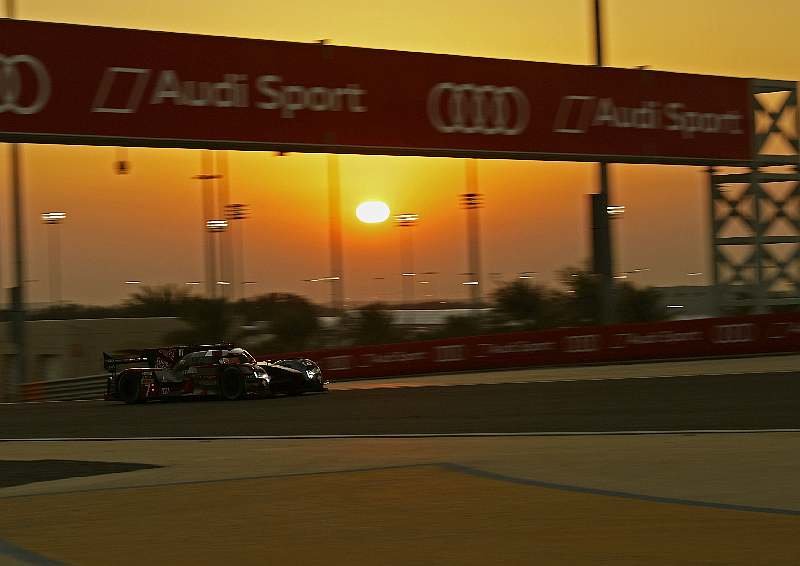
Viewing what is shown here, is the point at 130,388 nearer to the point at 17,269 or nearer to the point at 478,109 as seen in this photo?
the point at 17,269

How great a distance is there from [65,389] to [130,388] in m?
11.0

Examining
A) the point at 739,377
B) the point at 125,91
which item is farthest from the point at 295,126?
the point at 739,377

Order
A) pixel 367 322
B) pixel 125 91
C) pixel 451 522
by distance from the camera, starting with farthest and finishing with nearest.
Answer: pixel 367 322 → pixel 125 91 → pixel 451 522

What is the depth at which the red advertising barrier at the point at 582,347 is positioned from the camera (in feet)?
91.1

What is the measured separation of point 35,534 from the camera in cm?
766

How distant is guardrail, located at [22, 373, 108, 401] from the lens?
3042 centimetres

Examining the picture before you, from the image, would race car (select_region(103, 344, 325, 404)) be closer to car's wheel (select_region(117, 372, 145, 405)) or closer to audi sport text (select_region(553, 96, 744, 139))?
car's wheel (select_region(117, 372, 145, 405))

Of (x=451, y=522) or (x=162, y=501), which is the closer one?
(x=451, y=522)

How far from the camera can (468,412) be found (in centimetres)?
1642

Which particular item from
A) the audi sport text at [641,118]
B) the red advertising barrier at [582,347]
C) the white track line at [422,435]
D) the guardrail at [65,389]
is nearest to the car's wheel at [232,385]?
the white track line at [422,435]

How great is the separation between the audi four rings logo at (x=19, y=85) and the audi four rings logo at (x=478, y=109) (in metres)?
8.84

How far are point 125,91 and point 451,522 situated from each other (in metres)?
18.9

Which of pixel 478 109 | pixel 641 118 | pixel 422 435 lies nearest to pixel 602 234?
pixel 641 118

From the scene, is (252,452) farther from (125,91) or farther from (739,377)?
(125,91)
